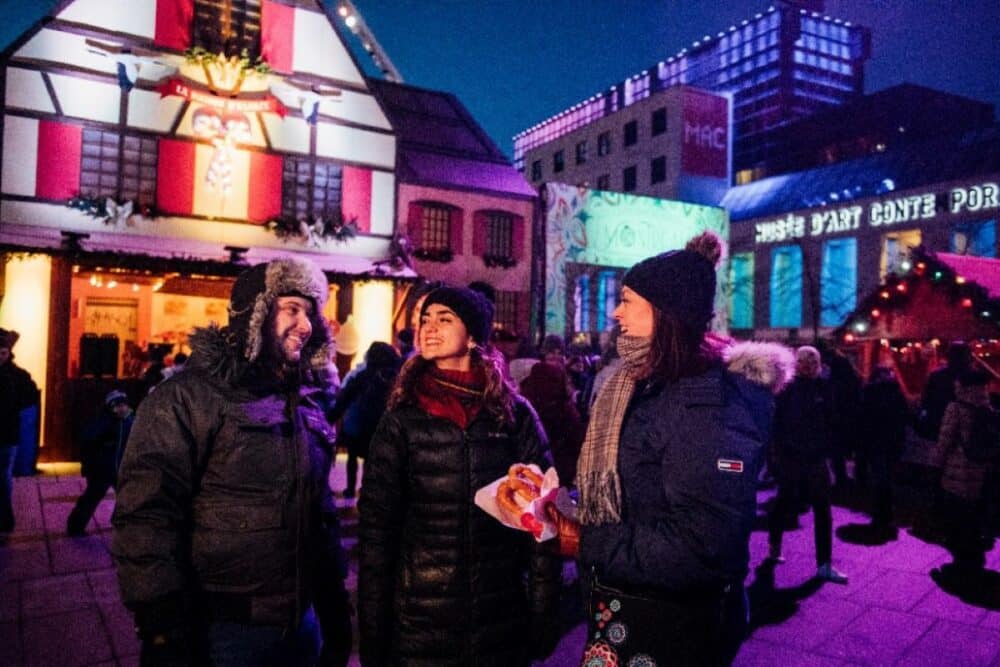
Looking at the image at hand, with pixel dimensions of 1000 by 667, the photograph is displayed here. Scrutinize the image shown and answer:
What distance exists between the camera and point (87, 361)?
38.2 feet

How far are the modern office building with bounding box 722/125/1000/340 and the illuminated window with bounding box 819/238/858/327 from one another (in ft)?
0.12

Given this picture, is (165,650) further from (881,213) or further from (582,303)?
(881,213)

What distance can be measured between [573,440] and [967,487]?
359 cm

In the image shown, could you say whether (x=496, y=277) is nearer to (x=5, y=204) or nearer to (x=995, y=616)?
(x=5, y=204)

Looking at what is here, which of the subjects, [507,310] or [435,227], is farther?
[507,310]

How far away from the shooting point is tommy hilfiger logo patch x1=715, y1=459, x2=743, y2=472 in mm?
1824

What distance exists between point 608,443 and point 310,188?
12792mm

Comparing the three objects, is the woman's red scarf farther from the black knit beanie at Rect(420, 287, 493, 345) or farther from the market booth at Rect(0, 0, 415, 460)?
the market booth at Rect(0, 0, 415, 460)

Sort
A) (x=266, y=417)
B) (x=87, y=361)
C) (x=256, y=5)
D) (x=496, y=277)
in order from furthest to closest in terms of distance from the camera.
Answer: (x=496, y=277) → (x=256, y=5) → (x=87, y=361) → (x=266, y=417)

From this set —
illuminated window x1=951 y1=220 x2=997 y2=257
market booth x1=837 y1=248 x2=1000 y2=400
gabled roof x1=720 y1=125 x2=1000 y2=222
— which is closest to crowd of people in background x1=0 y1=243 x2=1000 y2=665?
market booth x1=837 y1=248 x2=1000 y2=400

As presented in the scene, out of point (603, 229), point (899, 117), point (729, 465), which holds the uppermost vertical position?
point (899, 117)

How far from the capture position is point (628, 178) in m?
40.3

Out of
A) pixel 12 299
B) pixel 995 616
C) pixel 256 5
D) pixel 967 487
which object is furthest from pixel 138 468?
pixel 256 5

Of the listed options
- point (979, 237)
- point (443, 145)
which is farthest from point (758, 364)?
point (979, 237)
